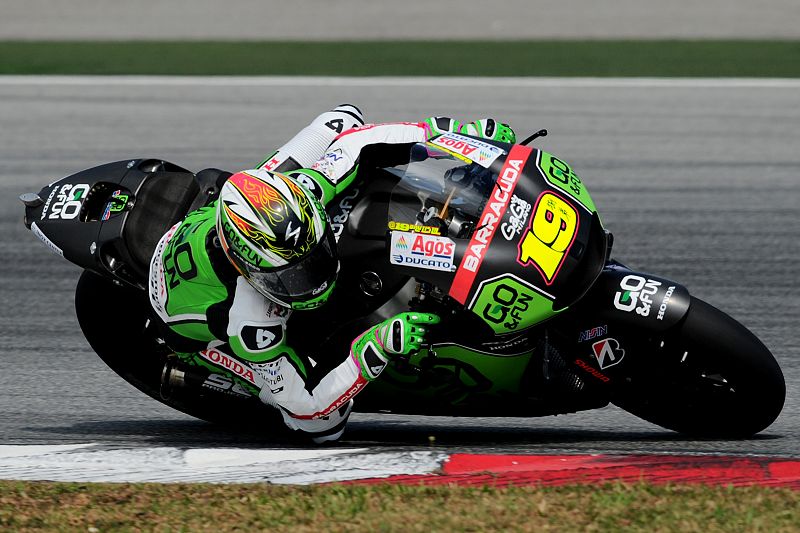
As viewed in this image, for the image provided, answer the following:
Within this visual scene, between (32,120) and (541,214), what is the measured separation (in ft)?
24.4

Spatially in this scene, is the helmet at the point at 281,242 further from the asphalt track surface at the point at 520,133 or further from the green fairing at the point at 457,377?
the asphalt track surface at the point at 520,133

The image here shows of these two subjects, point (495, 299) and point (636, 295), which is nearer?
point (495, 299)

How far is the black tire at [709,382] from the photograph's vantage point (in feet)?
15.0

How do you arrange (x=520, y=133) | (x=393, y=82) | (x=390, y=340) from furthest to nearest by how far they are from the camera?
(x=393, y=82)
(x=520, y=133)
(x=390, y=340)

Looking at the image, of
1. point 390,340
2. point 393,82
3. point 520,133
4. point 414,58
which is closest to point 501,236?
point 390,340

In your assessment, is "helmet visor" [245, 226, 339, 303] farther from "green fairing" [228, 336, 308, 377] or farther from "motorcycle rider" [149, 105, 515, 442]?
"green fairing" [228, 336, 308, 377]

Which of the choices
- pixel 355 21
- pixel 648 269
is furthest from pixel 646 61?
pixel 648 269

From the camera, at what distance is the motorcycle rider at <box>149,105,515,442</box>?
432 centimetres

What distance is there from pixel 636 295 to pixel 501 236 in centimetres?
61

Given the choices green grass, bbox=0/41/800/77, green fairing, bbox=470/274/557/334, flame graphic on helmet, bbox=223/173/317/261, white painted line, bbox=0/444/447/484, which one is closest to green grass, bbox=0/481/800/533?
white painted line, bbox=0/444/447/484

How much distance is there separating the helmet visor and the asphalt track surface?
0.96 metres

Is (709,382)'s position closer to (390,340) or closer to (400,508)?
(390,340)

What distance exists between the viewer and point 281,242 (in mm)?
4266

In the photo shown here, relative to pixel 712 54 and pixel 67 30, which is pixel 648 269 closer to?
pixel 712 54
